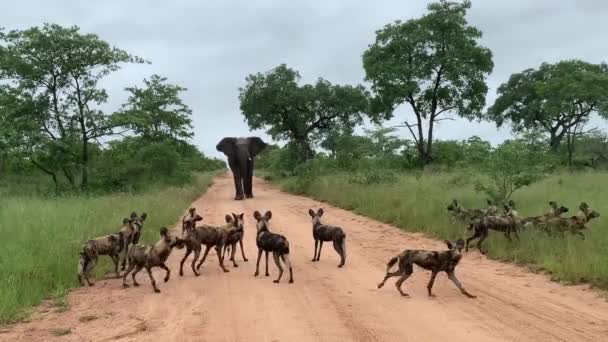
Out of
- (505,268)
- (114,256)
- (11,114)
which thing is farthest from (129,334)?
(11,114)

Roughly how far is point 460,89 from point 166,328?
32.3 metres

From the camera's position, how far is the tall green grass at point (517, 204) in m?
9.73

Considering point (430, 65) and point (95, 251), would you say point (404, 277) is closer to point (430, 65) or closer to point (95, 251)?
point (95, 251)

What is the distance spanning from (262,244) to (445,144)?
31835 mm

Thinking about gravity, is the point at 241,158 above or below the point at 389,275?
above

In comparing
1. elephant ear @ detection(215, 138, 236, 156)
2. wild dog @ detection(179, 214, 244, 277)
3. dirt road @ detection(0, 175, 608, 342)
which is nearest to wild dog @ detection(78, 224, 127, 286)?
dirt road @ detection(0, 175, 608, 342)

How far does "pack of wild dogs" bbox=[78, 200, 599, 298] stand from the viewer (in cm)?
837

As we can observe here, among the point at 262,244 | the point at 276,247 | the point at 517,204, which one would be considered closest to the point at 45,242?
the point at 262,244

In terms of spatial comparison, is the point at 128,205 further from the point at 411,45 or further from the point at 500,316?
the point at 411,45

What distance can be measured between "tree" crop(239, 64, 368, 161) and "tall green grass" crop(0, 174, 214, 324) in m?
26.4

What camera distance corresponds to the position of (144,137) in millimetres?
30953

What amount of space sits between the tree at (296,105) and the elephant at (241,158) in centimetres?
1345

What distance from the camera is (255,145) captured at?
30.1 meters

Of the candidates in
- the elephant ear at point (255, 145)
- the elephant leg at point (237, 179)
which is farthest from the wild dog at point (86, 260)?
the elephant ear at point (255, 145)
